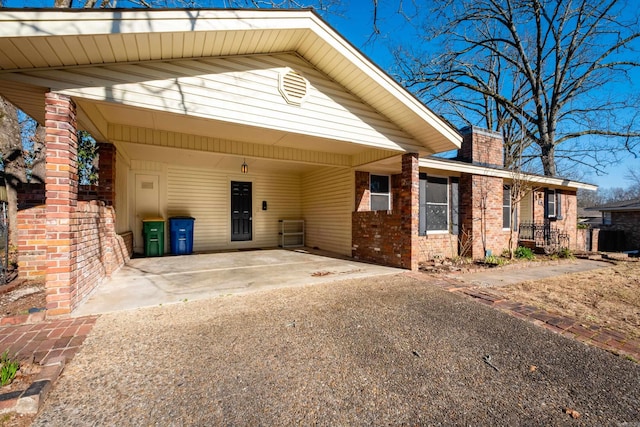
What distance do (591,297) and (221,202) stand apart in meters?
8.91

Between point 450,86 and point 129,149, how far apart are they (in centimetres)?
A: 1849

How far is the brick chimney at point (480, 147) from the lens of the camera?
27.7 feet

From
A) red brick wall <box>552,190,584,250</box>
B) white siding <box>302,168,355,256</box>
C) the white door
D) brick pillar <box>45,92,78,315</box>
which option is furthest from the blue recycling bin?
red brick wall <box>552,190,584,250</box>

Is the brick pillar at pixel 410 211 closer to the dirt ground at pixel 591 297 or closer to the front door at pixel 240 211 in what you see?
the dirt ground at pixel 591 297

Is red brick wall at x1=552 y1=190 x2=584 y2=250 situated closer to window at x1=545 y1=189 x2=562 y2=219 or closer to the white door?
window at x1=545 y1=189 x2=562 y2=219

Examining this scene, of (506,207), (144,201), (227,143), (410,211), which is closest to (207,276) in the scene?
(227,143)

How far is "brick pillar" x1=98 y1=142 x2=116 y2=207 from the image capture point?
5052 millimetres

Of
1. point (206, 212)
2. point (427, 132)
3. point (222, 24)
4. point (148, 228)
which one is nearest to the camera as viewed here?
point (222, 24)

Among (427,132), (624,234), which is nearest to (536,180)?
(427,132)

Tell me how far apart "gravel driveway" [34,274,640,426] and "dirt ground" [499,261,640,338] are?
1139 millimetres

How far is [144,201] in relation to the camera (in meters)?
7.80

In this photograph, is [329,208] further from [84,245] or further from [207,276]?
[84,245]

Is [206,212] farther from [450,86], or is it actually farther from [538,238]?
[450,86]

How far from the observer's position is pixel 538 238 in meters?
9.80
